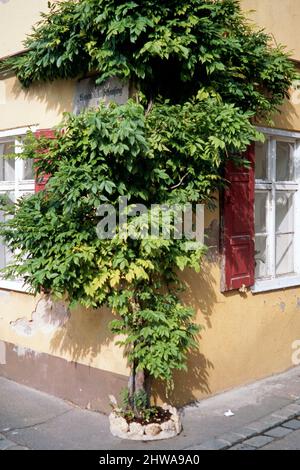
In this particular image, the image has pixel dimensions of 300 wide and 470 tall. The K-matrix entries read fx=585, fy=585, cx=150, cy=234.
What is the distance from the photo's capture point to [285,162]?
660cm

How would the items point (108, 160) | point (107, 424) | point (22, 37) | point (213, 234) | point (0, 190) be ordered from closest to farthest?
point (108, 160) → point (107, 424) → point (213, 234) → point (22, 37) → point (0, 190)

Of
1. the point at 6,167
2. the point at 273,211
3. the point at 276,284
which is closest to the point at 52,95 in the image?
the point at 6,167

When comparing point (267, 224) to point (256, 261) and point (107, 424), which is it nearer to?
point (256, 261)

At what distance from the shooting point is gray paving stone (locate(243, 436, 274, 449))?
14.5 feet

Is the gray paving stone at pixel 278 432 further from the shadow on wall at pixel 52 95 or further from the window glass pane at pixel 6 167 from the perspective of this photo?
the window glass pane at pixel 6 167

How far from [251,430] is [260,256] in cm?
219

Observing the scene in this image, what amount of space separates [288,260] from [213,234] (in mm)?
1661

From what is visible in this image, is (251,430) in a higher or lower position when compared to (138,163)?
lower

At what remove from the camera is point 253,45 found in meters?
5.05

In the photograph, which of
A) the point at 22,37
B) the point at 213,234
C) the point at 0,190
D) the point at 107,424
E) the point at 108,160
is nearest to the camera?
the point at 108,160

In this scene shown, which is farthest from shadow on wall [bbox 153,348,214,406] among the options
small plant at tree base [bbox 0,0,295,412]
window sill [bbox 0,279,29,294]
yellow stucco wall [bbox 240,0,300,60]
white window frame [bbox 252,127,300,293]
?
yellow stucco wall [bbox 240,0,300,60]

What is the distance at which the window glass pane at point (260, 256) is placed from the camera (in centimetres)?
632

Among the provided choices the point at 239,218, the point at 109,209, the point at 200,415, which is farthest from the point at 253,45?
the point at 200,415

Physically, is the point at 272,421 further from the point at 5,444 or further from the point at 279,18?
the point at 279,18
